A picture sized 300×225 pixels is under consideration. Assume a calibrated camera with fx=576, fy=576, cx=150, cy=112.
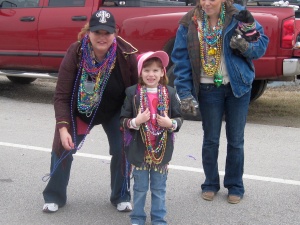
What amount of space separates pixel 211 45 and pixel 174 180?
55.8 inches

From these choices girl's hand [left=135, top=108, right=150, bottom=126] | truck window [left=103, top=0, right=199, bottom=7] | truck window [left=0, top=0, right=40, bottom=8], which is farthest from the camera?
truck window [left=0, top=0, right=40, bottom=8]

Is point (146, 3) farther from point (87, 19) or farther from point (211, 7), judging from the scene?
point (211, 7)

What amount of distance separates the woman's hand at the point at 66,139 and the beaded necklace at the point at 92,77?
7.7 inches

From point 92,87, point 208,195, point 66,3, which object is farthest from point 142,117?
point 66,3

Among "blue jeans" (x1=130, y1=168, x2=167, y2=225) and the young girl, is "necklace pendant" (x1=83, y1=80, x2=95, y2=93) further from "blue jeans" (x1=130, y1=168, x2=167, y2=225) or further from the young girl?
"blue jeans" (x1=130, y1=168, x2=167, y2=225)

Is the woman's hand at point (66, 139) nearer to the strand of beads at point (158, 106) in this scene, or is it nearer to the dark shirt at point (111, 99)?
the dark shirt at point (111, 99)

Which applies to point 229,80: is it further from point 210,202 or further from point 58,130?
point 58,130

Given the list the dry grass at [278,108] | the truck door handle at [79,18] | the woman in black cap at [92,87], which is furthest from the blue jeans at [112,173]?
the truck door handle at [79,18]

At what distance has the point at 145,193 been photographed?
3.84 m

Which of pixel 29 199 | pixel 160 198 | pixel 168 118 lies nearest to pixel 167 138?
pixel 168 118

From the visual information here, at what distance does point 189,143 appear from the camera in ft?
21.3

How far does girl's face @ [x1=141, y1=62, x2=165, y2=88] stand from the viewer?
12.3ft

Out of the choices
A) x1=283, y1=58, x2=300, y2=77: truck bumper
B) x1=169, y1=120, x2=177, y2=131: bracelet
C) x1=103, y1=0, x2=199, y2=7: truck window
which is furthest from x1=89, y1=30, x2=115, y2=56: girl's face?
x1=103, y1=0, x2=199, y2=7: truck window

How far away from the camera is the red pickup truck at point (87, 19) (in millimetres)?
7012
